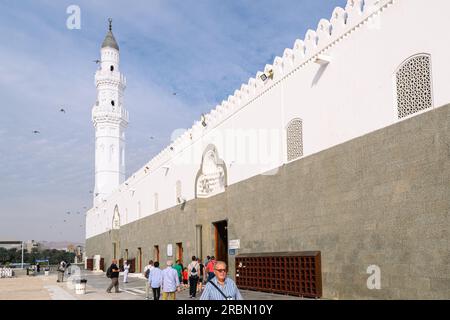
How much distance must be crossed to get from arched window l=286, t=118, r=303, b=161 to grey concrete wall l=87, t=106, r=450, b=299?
0.29 meters

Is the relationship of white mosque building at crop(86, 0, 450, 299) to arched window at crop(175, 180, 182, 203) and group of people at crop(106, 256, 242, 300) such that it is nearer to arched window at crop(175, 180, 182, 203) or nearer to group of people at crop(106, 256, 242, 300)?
group of people at crop(106, 256, 242, 300)

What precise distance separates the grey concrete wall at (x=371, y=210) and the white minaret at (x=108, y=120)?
2517cm

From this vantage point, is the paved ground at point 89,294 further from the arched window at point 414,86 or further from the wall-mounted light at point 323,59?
the wall-mounted light at point 323,59

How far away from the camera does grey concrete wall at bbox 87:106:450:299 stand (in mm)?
7898

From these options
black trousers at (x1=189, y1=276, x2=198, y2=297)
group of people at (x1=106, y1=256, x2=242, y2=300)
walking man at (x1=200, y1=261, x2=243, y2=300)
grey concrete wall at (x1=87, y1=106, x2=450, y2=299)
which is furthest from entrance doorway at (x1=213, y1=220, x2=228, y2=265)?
walking man at (x1=200, y1=261, x2=243, y2=300)

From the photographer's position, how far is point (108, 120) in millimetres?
37281

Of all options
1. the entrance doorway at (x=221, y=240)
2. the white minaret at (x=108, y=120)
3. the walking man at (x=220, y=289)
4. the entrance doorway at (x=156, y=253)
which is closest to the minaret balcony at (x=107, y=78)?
the white minaret at (x=108, y=120)

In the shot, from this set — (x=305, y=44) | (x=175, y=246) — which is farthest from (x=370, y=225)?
(x=175, y=246)

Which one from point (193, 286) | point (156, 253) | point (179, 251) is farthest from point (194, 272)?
point (156, 253)

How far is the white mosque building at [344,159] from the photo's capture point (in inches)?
322
